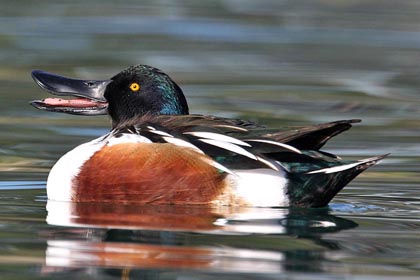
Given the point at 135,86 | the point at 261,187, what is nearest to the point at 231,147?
the point at 261,187

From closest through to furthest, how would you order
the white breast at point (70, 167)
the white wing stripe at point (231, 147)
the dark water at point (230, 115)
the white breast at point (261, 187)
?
the dark water at point (230, 115) → the white wing stripe at point (231, 147) → the white breast at point (261, 187) → the white breast at point (70, 167)

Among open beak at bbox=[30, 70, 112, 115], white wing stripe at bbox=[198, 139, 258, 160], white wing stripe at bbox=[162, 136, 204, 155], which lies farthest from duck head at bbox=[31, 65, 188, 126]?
white wing stripe at bbox=[198, 139, 258, 160]

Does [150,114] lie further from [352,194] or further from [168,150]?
[352,194]

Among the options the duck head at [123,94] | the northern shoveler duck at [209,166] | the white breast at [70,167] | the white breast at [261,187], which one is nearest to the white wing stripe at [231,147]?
the northern shoveler duck at [209,166]

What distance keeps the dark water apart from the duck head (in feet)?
1.91

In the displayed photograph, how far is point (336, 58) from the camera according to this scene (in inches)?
579

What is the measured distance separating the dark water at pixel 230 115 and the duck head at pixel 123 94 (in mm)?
581

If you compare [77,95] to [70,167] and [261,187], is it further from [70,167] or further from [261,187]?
[261,187]

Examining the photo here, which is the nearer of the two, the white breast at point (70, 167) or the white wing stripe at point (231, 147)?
the white wing stripe at point (231, 147)

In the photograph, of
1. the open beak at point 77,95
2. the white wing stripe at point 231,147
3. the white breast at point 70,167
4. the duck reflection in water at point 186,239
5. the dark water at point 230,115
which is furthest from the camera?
the open beak at point 77,95

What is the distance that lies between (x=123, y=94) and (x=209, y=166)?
1.15m

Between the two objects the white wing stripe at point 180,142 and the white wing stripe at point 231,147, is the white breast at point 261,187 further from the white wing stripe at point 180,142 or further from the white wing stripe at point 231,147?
the white wing stripe at point 180,142

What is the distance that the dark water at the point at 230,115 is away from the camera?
19.6ft

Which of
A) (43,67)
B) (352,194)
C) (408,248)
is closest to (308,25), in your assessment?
(43,67)
